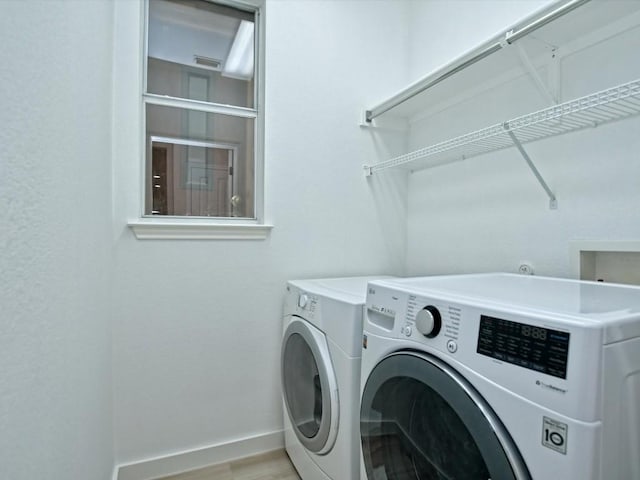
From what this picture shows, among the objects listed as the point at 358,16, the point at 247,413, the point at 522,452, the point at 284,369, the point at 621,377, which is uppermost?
the point at 358,16

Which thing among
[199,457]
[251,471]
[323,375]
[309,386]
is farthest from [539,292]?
[199,457]

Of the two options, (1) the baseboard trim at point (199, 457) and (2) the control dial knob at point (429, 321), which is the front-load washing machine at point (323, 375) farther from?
(2) the control dial knob at point (429, 321)

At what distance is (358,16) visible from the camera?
6.57 ft

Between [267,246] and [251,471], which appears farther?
[267,246]

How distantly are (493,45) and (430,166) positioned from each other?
30.1 inches

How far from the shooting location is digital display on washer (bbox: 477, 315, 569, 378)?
58 centimetres

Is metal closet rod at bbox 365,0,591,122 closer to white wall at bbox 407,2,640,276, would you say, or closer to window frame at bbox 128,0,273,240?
white wall at bbox 407,2,640,276

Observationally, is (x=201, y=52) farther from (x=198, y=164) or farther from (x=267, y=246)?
(x=267, y=246)

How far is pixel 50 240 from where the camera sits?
68cm

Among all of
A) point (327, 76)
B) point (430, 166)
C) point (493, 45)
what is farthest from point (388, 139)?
point (493, 45)

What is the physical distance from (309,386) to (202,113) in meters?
1.38

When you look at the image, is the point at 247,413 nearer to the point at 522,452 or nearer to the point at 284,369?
the point at 284,369

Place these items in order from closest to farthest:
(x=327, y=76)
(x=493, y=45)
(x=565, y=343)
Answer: (x=565, y=343) → (x=493, y=45) → (x=327, y=76)

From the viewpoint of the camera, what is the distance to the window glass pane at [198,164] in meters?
1.67
